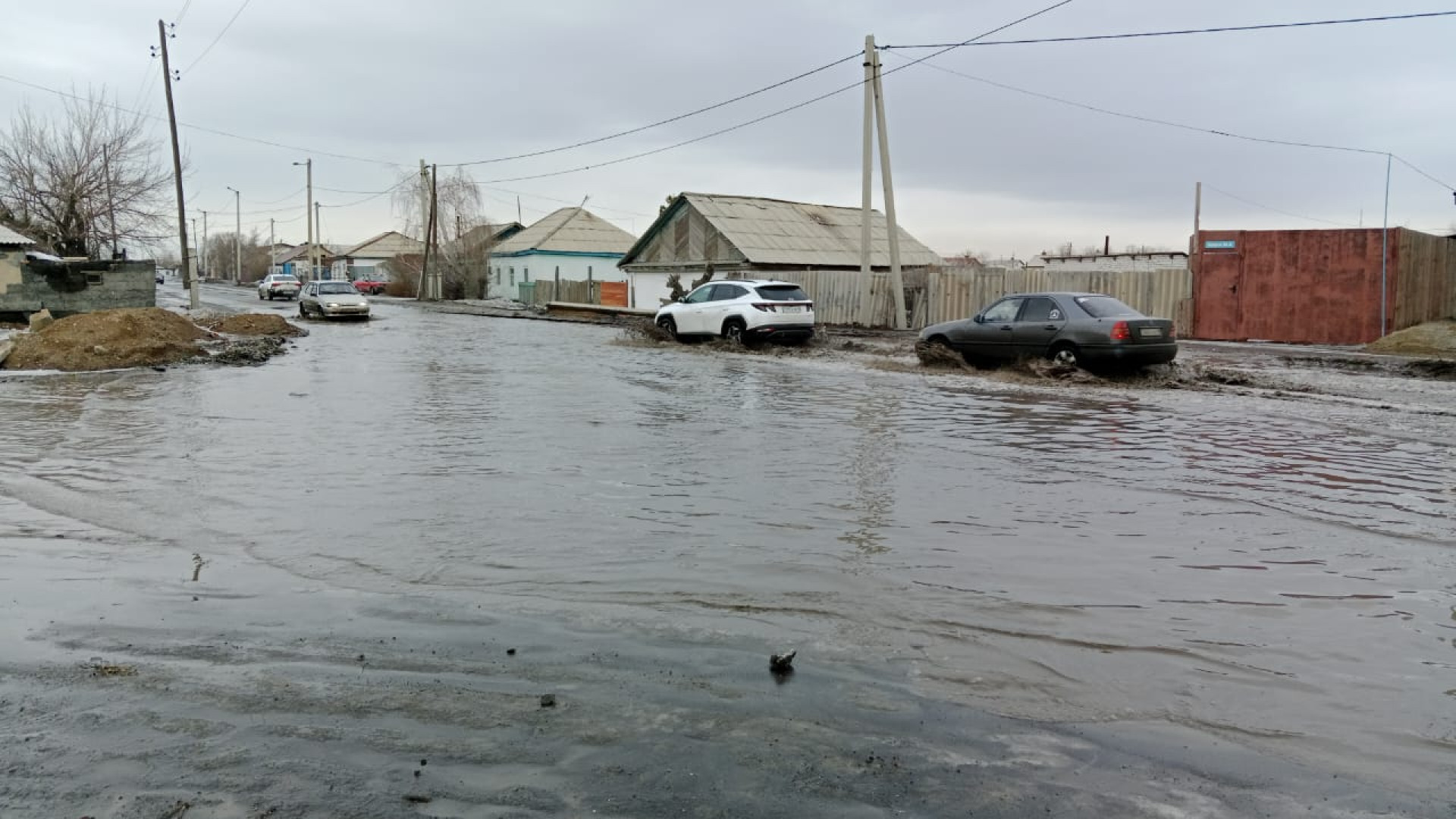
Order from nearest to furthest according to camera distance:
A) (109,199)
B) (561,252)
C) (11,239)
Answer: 1. (11,239)
2. (109,199)
3. (561,252)

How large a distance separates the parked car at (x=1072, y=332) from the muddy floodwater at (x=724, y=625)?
4.93 metres

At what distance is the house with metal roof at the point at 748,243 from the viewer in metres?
39.1

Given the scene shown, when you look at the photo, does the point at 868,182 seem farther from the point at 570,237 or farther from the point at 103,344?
the point at 570,237

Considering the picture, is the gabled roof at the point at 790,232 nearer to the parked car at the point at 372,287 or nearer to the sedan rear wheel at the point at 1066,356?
the sedan rear wheel at the point at 1066,356

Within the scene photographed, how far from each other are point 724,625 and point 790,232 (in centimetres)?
3855

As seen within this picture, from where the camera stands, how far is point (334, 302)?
36844 mm

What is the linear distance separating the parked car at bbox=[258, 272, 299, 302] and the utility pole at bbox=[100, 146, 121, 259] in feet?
39.5

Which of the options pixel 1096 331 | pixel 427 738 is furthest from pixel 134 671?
pixel 1096 331

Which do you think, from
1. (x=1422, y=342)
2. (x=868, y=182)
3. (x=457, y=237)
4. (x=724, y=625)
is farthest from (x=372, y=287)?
(x=724, y=625)

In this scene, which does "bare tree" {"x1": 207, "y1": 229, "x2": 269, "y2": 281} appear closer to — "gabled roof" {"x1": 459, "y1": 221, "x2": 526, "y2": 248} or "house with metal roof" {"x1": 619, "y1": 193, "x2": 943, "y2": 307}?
"gabled roof" {"x1": 459, "y1": 221, "x2": 526, "y2": 248}

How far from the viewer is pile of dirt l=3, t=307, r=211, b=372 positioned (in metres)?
17.8

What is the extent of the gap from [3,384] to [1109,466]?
15.6m

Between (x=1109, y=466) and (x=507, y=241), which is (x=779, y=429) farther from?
(x=507, y=241)

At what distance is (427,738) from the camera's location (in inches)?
130
